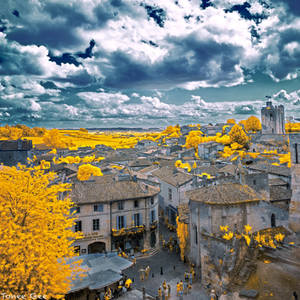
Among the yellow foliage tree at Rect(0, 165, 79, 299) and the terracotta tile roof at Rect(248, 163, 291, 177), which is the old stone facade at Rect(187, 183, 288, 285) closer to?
the yellow foliage tree at Rect(0, 165, 79, 299)

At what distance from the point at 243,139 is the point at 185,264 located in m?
73.9

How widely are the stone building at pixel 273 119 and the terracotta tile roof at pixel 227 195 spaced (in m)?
103

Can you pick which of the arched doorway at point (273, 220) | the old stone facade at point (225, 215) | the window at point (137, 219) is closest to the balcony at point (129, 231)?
the window at point (137, 219)

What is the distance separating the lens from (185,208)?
39.3 metres

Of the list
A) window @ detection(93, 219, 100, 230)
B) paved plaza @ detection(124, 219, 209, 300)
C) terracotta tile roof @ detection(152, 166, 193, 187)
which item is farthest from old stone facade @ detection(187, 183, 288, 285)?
terracotta tile roof @ detection(152, 166, 193, 187)

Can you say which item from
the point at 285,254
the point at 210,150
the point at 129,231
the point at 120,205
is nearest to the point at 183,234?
the point at 129,231

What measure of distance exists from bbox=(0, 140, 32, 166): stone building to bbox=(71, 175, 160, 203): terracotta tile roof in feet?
121

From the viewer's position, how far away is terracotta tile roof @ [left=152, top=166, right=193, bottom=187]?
46.0 metres

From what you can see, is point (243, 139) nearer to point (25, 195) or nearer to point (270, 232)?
point (270, 232)

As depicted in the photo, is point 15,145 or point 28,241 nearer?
point 28,241

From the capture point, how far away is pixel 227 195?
28.4m

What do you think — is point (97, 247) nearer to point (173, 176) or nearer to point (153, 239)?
point (153, 239)

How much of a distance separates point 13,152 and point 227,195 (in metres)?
59.7

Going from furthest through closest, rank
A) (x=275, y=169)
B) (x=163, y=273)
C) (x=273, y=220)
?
(x=275, y=169), (x=163, y=273), (x=273, y=220)
